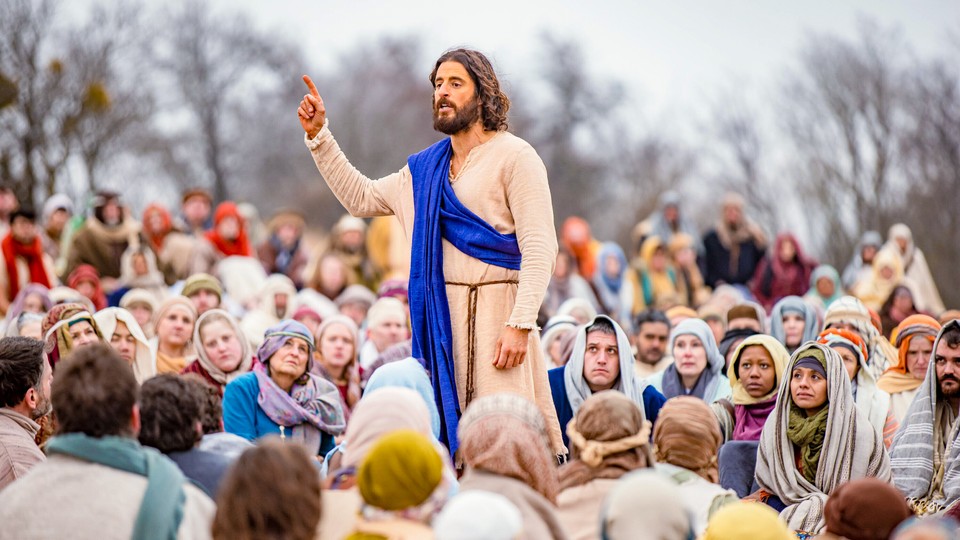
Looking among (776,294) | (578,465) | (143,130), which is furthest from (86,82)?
(578,465)

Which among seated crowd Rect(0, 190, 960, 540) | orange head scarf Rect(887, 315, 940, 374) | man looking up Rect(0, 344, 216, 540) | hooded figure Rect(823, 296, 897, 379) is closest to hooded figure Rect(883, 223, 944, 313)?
seated crowd Rect(0, 190, 960, 540)

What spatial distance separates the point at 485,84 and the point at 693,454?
6.03 feet

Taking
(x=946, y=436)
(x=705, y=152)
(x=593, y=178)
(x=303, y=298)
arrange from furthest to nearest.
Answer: (x=593, y=178) < (x=705, y=152) < (x=303, y=298) < (x=946, y=436)

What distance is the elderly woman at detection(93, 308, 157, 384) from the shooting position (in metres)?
8.44

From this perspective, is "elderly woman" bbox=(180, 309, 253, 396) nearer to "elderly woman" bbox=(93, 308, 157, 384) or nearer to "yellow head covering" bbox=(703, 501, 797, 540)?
"elderly woman" bbox=(93, 308, 157, 384)

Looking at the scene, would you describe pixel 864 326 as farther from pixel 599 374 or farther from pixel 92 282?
pixel 92 282

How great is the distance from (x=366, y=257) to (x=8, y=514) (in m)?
10.8

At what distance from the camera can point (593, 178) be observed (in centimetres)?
4109

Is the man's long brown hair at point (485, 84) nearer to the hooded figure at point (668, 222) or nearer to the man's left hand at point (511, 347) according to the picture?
the man's left hand at point (511, 347)

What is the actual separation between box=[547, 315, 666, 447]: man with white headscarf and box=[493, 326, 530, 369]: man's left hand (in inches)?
58.0

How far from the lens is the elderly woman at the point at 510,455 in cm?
459

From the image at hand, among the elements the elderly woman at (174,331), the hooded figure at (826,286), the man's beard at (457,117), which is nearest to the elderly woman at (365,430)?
the man's beard at (457,117)

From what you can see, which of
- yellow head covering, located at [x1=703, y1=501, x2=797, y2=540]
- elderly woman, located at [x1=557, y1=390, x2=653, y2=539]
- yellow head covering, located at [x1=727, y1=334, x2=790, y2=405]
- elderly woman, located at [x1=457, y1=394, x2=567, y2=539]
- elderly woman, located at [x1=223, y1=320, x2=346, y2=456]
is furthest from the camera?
yellow head covering, located at [x1=727, y1=334, x2=790, y2=405]

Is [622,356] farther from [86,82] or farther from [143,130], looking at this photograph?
[143,130]
